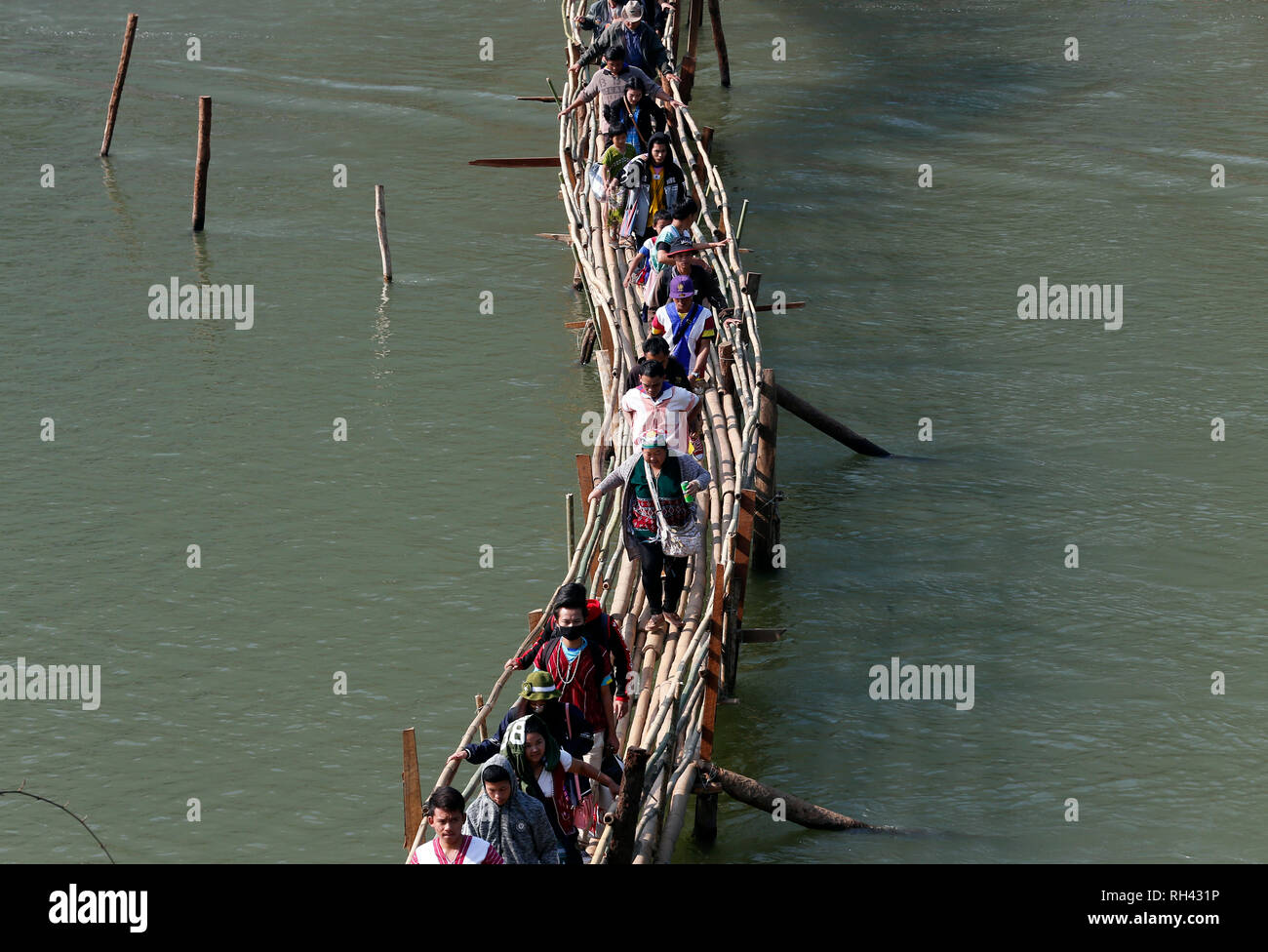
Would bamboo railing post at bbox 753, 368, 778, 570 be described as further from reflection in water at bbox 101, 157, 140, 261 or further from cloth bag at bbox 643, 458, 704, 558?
reflection in water at bbox 101, 157, 140, 261

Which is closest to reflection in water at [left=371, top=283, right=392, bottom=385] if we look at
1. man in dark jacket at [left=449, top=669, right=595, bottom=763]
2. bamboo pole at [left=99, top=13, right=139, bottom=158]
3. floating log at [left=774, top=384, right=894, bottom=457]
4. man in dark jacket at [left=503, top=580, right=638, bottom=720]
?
floating log at [left=774, top=384, right=894, bottom=457]

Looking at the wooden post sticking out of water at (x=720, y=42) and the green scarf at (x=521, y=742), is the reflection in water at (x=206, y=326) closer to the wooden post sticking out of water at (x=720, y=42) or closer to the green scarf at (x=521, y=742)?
the wooden post sticking out of water at (x=720, y=42)

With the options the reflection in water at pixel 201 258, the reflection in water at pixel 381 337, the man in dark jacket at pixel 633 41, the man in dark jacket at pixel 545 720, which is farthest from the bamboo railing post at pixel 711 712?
the reflection in water at pixel 201 258

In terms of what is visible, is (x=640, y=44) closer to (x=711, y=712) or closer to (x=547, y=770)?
(x=711, y=712)

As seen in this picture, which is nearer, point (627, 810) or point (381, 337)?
point (627, 810)

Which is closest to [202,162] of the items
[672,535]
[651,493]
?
[651,493]
